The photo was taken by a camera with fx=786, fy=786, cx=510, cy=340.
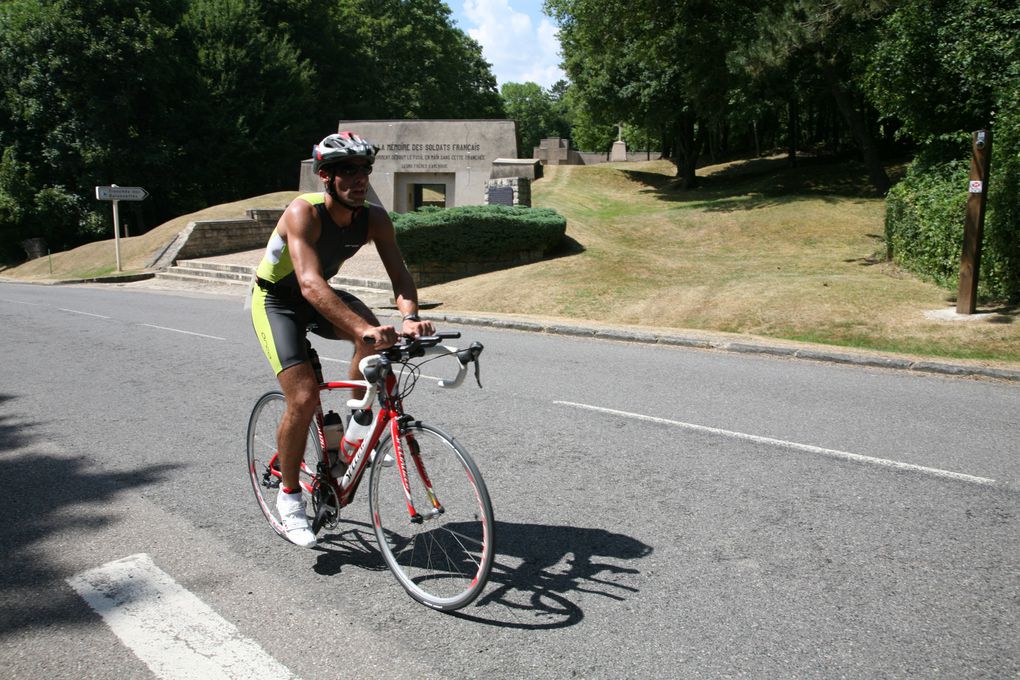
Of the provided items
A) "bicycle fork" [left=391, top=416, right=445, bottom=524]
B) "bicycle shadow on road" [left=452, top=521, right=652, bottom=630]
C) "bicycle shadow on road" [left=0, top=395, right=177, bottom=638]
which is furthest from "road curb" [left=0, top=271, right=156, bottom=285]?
"bicycle fork" [left=391, top=416, right=445, bottom=524]

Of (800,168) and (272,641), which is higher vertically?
(800,168)

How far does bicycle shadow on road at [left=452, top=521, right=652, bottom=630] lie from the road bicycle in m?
0.20

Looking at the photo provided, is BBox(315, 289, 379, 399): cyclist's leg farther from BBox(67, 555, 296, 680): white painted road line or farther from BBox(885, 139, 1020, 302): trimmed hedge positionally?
BBox(885, 139, 1020, 302): trimmed hedge

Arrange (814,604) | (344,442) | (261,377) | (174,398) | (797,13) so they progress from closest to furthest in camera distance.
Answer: (814,604) → (344,442) → (174,398) → (261,377) → (797,13)

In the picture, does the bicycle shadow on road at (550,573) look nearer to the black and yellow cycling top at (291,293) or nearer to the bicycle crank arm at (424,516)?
the bicycle crank arm at (424,516)

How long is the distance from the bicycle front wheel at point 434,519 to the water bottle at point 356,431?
12 cm

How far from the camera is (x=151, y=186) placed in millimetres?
39500

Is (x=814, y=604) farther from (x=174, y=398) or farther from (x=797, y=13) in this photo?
(x=797, y=13)

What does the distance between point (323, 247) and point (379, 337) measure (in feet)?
2.54

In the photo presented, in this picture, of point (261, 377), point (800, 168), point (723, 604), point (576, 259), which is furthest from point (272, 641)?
point (800, 168)

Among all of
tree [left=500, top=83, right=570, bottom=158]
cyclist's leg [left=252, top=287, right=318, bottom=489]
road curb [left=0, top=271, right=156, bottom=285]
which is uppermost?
tree [left=500, top=83, right=570, bottom=158]

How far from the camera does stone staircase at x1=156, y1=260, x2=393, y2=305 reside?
66.8 ft

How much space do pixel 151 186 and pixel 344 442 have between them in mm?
40426

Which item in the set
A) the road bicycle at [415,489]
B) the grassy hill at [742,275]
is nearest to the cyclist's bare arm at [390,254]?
the road bicycle at [415,489]
